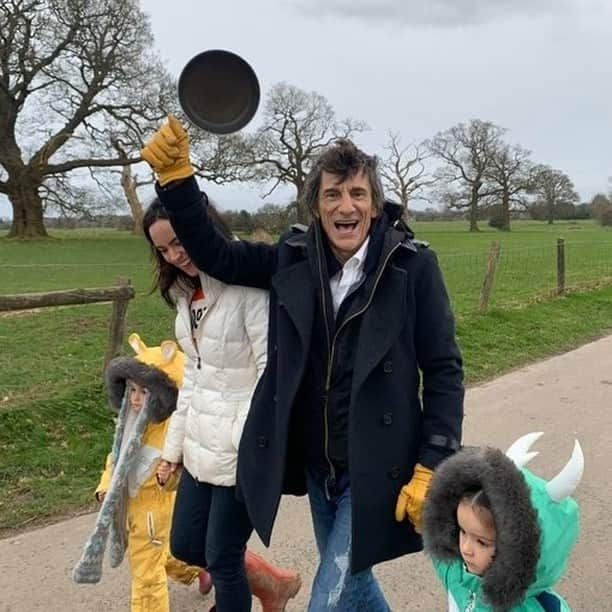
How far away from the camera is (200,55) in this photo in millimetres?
2301

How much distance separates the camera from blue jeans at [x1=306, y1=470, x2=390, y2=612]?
2.28 m

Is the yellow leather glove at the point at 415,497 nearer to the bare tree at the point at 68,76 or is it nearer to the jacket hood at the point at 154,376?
the jacket hood at the point at 154,376

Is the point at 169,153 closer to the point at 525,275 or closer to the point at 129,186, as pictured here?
the point at 525,275

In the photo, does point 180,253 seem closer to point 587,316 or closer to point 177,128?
point 177,128

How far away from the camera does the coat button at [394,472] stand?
2230mm

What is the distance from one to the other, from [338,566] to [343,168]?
121 centimetres

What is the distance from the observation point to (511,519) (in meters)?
1.96

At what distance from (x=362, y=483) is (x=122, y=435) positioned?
1270 mm

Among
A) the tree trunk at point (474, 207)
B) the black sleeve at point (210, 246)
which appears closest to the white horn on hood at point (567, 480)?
the black sleeve at point (210, 246)

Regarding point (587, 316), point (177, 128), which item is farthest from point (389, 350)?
point (587, 316)

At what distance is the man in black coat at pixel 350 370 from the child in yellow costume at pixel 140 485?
0.71 meters

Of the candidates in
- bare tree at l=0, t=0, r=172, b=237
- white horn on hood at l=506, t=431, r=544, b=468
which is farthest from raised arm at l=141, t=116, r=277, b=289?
bare tree at l=0, t=0, r=172, b=237

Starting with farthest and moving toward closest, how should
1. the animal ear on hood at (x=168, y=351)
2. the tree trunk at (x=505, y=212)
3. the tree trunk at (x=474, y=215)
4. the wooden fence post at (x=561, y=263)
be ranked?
the tree trunk at (x=505, y=212) → the tree trunk at (x=474, y=215) → the wooden fence post at (x=561, y=263) → the animal ear on hood at (x=168, y=351)

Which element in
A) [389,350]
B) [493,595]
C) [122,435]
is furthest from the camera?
[122,435]
